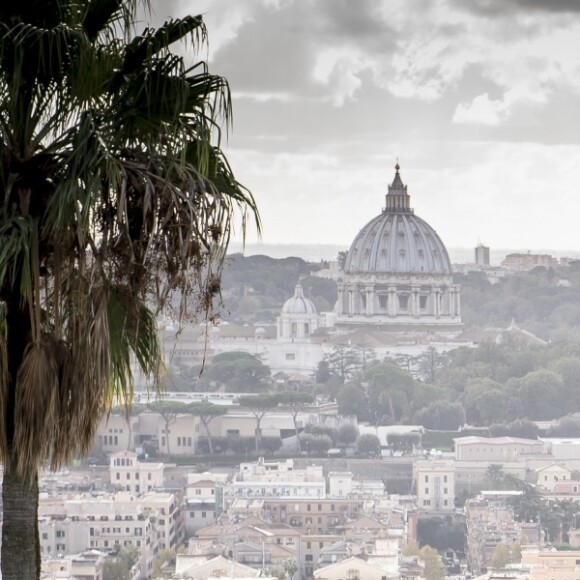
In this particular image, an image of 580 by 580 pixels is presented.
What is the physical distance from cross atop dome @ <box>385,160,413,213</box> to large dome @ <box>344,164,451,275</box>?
0.19ft

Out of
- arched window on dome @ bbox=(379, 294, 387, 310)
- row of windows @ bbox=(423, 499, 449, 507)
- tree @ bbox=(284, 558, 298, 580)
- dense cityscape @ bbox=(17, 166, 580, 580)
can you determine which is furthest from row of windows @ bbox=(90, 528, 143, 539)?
arched window on dome @ bbox=(379, 294, 387, 310)

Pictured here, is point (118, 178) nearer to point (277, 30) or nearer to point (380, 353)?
point (277, 30)

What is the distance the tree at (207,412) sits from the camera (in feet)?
98.4

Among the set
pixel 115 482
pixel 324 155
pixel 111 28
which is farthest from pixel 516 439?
pixel 111 28

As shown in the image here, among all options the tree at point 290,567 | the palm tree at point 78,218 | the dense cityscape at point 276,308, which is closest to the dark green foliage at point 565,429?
the dense cityscape at point 276,308

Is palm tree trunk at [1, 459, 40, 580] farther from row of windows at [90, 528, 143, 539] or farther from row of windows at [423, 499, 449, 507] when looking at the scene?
row of windows at [423, 499, 449, 507]

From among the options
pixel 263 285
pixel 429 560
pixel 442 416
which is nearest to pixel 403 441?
pixel 442 416

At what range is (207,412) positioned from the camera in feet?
99.1

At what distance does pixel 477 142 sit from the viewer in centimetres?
3173

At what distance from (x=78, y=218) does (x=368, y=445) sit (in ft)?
89.0

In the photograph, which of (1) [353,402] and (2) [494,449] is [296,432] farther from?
(2) [494,449]

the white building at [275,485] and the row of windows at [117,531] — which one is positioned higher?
the white building at [275,485]

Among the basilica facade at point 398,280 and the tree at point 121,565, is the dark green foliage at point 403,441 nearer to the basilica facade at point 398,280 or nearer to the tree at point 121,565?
the tree at point 121,565

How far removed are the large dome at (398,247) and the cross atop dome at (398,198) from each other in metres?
0.06
